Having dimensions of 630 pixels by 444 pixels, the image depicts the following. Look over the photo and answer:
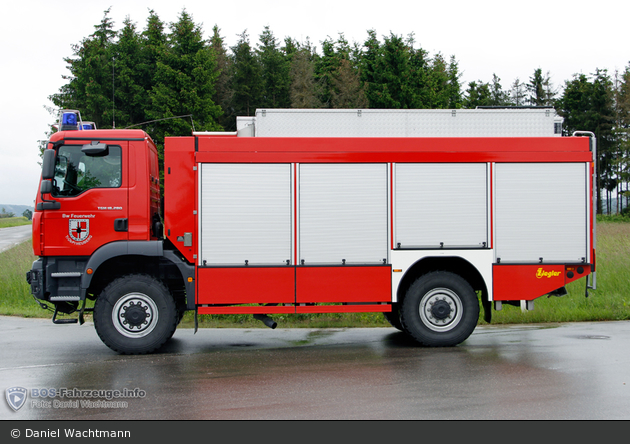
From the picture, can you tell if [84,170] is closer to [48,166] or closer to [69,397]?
[48,166]

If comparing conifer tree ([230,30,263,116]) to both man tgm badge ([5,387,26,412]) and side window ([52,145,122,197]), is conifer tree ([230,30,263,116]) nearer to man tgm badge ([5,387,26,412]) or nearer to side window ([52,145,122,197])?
side window ([52,145,122,197])

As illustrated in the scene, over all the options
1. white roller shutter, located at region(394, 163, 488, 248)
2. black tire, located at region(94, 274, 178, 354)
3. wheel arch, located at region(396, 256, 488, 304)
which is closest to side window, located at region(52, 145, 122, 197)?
black tire, located at region(94, 274, 178, 354)

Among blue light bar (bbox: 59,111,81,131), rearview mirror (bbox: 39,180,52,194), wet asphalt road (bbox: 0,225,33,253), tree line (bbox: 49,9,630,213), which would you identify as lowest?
wet asphalt road (bbox: 0,225,33,253)

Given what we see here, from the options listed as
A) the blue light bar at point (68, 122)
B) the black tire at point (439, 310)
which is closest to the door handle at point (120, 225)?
the blue light bar at point (68, 122)

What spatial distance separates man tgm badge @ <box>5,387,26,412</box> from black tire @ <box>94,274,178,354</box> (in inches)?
67.1

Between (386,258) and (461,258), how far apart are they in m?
1.09

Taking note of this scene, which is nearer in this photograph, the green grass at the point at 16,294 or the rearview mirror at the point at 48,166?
the rearview mirror at the point at 48,166

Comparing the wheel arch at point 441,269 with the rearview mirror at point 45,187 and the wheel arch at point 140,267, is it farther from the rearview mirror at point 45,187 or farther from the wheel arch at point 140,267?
the rearview mirror at point 45,187

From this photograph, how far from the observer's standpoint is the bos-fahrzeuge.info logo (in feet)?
17.4

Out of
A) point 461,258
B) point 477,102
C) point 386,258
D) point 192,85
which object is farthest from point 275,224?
point 477,102

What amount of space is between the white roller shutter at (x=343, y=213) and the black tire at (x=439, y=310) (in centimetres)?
76

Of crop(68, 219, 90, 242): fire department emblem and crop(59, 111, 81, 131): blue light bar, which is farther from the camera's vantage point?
crop(59, 111, 81, 131): blue light bar

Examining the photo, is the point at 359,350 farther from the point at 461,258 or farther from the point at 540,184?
the point at 540,184

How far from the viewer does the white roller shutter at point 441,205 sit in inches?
311
